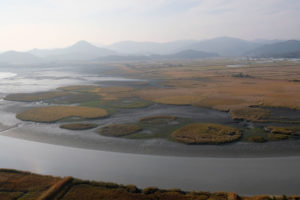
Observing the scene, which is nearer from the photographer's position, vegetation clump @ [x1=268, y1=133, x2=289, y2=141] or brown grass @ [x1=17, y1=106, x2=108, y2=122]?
vegetation clump @ [x1=268, y1=133, x2=289, y2=141]

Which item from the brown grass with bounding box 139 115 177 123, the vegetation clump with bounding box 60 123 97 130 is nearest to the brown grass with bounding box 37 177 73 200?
the vegetation clump with bounding box 60 123 97 130

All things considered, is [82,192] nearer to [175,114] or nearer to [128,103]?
[175,114]

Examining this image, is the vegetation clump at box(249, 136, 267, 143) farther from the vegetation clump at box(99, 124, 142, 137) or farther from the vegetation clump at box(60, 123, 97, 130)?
the vegetation clump at box(60, 123, 97, 130)

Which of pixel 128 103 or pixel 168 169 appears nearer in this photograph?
pixel 168 169

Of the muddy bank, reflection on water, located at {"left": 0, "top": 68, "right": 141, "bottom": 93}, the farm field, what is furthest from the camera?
reflection on water, located at {"left": 0, "top": 68, "right": 141, "bottom": 93}

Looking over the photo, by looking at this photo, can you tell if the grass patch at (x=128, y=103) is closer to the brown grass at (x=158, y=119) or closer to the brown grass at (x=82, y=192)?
the brown grass at (x=158, y=119)

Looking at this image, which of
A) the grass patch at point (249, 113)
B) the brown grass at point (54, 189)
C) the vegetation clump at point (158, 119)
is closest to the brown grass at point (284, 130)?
the grass patch at point (249, 113)

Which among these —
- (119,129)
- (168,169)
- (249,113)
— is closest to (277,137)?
(249,113)

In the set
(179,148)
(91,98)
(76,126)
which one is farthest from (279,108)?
(91,98)
